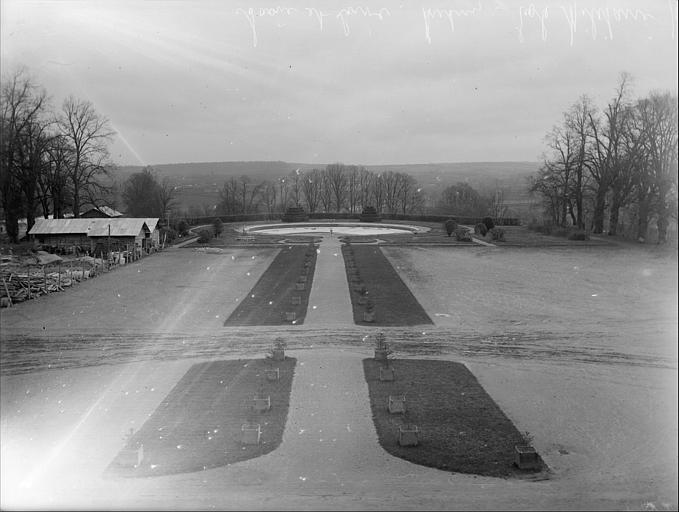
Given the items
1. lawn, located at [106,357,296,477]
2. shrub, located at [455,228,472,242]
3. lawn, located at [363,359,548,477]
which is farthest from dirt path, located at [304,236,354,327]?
shrub, located at [455,228,472,242]

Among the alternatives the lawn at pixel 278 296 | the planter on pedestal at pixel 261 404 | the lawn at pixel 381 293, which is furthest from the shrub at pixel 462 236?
the planter on pedestal at pixel 261 404

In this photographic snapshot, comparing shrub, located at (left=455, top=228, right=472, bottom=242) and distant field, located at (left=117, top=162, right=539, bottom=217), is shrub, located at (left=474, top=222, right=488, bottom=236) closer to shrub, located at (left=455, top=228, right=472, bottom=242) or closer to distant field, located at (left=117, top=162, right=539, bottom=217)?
shrub, located at (left=455, top=228, right=472, bottom=242)

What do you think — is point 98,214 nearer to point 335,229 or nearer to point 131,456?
point 335,229

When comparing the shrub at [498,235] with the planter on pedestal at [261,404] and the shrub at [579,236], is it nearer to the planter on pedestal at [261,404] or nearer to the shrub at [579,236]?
the shrub at [579,236]

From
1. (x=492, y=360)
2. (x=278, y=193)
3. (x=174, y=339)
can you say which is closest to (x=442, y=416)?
(x=492, y=360)

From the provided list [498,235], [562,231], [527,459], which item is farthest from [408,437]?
[562,231]
